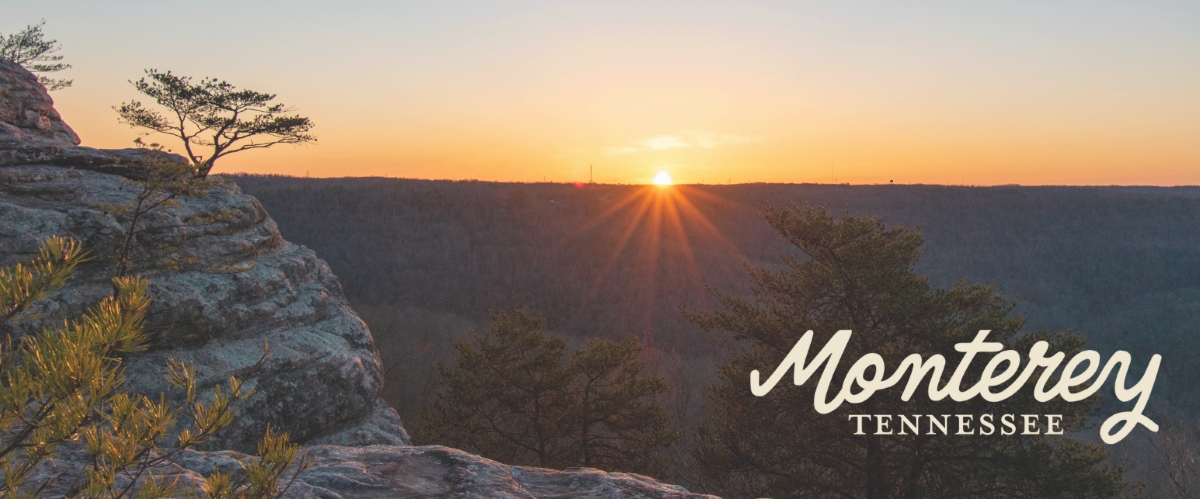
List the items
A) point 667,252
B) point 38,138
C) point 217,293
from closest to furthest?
point 217,293, point 38,138, point 667,252

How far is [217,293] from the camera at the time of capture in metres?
8.13

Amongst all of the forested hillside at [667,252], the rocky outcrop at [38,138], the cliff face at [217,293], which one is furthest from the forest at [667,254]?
the cliff face at [217,293]

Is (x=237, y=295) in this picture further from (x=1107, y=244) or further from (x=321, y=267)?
(x=1107, y=244)

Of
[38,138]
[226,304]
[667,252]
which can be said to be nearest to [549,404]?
[226,304]

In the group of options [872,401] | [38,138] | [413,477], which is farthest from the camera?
[872,401]

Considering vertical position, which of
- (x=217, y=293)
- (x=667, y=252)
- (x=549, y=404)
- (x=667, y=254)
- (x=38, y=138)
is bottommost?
(x=667, y=254)

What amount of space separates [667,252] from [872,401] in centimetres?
6944

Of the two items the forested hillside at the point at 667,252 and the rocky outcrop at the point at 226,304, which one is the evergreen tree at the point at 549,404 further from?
the forested hillside at the point at 667,252

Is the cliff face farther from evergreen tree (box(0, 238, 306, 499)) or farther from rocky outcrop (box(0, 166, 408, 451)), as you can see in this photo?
evergreen tree (box(0, 238, 306, 499))

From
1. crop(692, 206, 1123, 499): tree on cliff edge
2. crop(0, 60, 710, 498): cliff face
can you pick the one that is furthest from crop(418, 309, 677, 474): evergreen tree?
crop(0, 60, 710, 498): cliff face

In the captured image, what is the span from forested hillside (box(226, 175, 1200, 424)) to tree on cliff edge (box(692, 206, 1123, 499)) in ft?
78.9

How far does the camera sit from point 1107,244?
8831cm

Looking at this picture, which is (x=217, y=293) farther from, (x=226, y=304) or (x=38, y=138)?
(x=38, y=138)

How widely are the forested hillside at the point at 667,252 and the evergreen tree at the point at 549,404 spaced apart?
1883 cm
